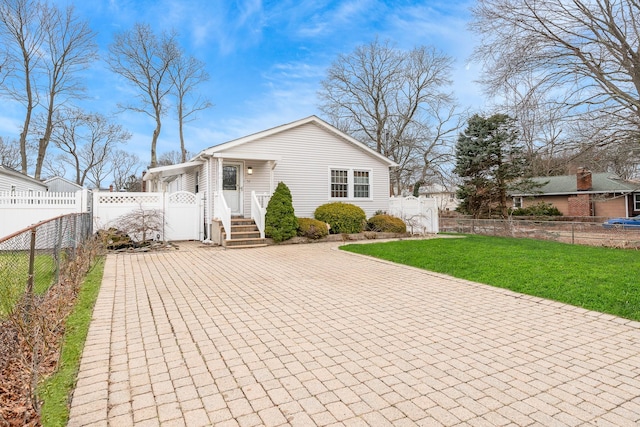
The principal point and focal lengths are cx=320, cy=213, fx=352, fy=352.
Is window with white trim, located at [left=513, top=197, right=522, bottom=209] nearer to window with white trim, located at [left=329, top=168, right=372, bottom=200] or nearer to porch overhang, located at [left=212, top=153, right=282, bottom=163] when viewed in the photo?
window with white trim, located at [left=329, top=168, right=372, bottom=200]

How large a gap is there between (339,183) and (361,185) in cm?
113

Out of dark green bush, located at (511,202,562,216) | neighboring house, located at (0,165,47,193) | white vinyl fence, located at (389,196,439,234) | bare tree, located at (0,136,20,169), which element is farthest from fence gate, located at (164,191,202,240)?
bare tree, located at (0,136,20,169)

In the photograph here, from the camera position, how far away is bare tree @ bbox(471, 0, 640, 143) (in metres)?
10.0

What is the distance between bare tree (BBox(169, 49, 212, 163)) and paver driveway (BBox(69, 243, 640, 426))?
26627mm

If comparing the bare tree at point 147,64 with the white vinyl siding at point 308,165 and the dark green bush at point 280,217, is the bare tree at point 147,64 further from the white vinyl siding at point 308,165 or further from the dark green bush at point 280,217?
the dark green bush at point 280,217

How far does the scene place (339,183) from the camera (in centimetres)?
1586

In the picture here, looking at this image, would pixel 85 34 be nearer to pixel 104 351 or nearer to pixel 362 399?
pixel 104 351

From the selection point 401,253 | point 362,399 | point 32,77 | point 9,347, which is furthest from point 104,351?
point 32,77

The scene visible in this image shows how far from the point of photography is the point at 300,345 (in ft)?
11.8

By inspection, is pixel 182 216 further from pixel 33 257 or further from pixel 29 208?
pixel 33 257

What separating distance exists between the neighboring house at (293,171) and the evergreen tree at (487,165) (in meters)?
8.66

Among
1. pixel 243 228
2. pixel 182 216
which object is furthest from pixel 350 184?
pixel 182 216

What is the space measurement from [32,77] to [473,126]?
28.7 metres

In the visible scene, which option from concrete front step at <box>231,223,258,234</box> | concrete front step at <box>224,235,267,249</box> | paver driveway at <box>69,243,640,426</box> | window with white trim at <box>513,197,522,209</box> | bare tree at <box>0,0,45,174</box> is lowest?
paver driveway at <box>69,243,640,426</box>
